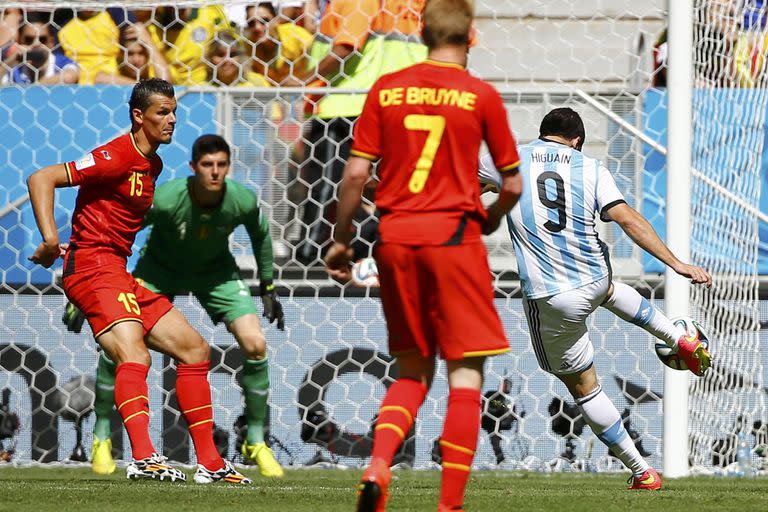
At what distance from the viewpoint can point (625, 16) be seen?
26.7 ft

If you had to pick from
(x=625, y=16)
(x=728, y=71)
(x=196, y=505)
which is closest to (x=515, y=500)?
(x=196, y=505)

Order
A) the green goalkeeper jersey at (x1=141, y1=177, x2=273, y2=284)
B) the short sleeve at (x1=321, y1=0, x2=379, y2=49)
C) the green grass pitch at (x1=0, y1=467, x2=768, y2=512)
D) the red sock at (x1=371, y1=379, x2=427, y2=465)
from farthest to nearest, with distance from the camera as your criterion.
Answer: the short sleeve at (x1=321, y1=0, x2=379, y2=49)
the green goalkeeper jersey at (x1=141, y1=177, x2=273, y2=284)
the green grass pitch at (x1=0, y1=467, x2=768, y2=512)
the red sock at (x1=371, y1=379, x2=427, y2=465)

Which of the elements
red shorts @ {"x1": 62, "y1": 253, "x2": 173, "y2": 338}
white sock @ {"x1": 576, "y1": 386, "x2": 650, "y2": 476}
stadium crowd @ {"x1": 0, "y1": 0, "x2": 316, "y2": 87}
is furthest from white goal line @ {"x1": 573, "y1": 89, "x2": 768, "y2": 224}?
red shorts @ {"x1": 62, "y1": 253, "x2": 173, "y2": 338}

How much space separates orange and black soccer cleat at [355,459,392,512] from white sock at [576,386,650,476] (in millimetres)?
2108

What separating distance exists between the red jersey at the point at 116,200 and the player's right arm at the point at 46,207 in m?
0.16

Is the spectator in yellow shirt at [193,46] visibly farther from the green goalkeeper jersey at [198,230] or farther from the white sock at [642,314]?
the white sock at [642,314]

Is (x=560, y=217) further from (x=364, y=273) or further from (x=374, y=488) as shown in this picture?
(x=374, y=488)

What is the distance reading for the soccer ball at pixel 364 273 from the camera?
7.36 m

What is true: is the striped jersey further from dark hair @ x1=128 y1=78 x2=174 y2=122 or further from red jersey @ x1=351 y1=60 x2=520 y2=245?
red jersey @ x1=351 y1=60 x2=520 y2=245

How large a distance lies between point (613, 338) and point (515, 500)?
2789mm

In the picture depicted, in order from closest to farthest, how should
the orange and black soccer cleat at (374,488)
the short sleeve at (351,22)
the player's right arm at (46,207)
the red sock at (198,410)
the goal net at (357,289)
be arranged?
the orange and black soccer cleat at (374,488) < the player's right arm at (46,207) < the red sock at (198,410) < the goal net at (357,289) < the short sleeve at (351,22)

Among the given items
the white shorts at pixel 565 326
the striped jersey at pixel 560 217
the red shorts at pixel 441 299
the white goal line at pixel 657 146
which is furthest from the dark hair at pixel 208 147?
the red shorts at pixel 441 299

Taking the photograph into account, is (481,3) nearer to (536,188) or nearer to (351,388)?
(351,388)

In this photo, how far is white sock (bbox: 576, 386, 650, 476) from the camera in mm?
5398
